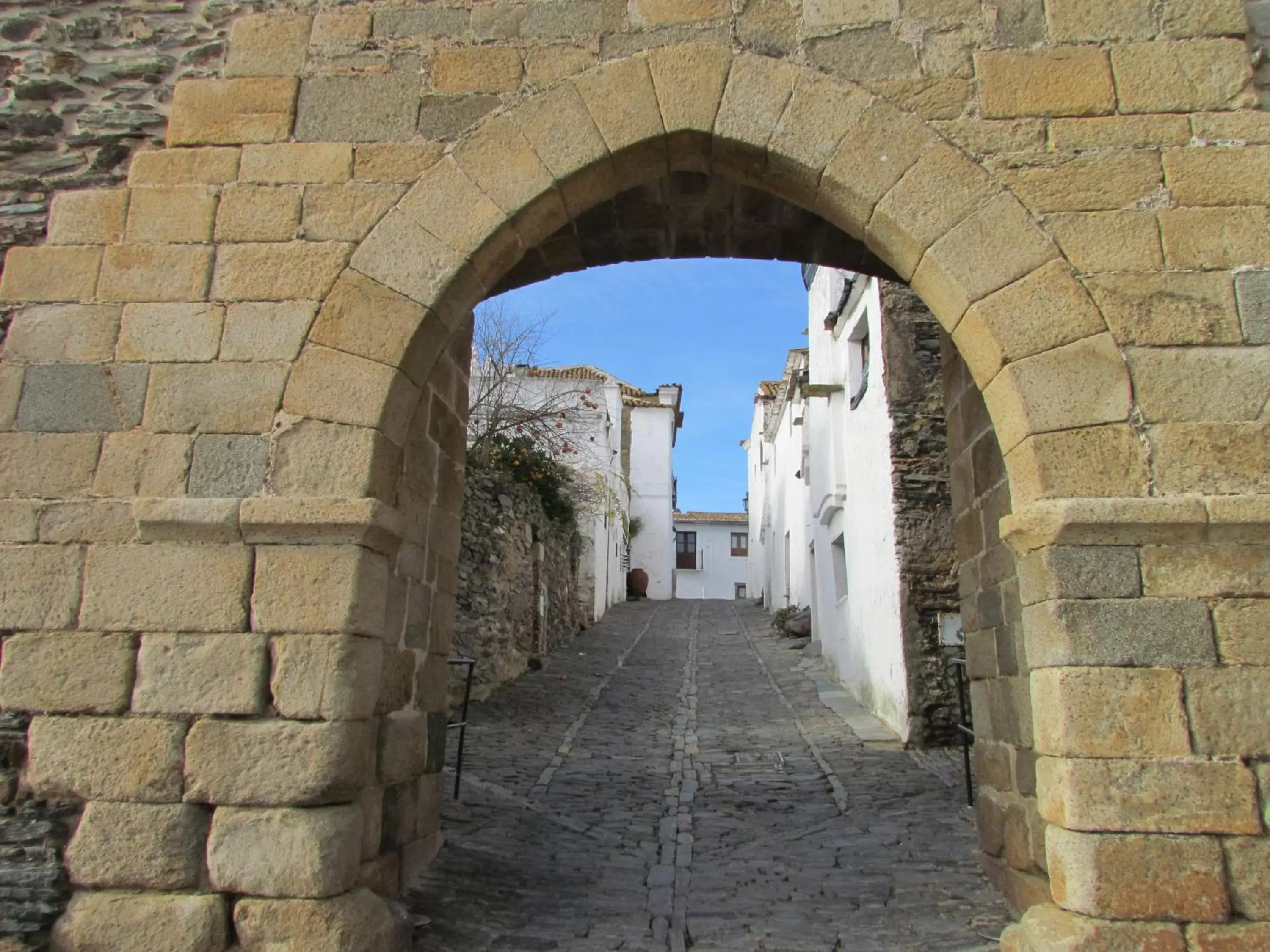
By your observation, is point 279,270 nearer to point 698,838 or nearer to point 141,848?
point 141,848

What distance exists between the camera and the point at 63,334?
3377 millimetres

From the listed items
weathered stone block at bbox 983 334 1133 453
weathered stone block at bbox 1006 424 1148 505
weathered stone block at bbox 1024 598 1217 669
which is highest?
weathered stone block at bbox 983 334 1133 453

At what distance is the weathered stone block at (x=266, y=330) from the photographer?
10.7 ft

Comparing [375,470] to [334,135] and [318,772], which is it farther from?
[334,135]

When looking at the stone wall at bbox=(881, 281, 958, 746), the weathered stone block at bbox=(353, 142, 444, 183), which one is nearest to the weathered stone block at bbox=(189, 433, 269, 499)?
the weathered stone block at bbox=(353, 142, 444, 183)

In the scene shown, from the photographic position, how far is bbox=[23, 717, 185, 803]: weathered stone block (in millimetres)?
2920

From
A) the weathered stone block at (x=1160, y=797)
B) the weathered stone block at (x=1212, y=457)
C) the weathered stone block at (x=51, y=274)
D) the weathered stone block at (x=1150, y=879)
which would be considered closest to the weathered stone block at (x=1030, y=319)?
the weathered stone block at (x=1212, y=457)

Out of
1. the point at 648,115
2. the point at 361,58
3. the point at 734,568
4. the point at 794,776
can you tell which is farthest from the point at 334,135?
the point at 734,568

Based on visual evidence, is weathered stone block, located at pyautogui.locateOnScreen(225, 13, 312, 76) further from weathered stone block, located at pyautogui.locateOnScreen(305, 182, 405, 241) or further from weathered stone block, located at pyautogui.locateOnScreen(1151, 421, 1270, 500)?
weathered stone block, located at pyautogui.locateOnScreen(1151, 421, 1270, 500)

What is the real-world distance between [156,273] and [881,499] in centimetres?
693

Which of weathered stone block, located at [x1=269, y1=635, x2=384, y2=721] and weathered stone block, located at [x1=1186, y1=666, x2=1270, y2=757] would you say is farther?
weathered stone block, located at [x1=269, y1=635, x2=384, y2=721]

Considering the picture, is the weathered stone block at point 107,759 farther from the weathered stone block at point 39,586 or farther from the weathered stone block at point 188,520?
the weathered stone block at point 188,520

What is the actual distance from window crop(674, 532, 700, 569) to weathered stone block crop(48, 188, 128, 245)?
33.6m

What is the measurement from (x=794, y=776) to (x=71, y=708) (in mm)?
5189
